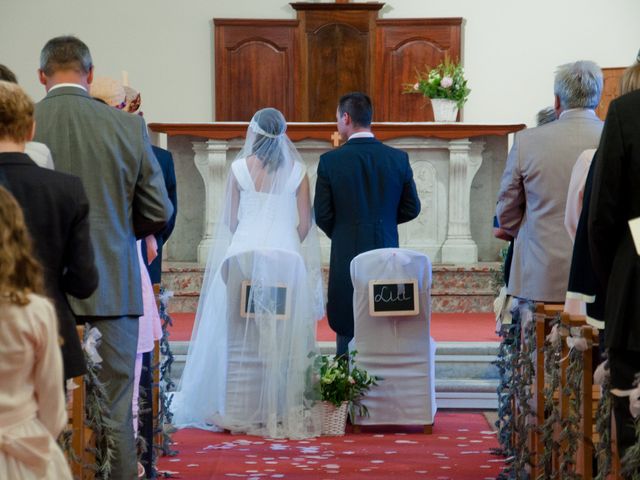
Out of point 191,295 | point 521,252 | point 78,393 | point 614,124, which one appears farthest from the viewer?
point 191,295

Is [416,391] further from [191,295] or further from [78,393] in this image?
[191,295]

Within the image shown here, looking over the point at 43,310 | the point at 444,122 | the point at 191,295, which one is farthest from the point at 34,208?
the point at 444,122

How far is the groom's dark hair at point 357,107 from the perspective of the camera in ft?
21.9

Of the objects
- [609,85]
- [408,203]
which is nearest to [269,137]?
[408,203]

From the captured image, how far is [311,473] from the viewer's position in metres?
5.48

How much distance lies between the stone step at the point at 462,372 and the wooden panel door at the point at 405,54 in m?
5.93

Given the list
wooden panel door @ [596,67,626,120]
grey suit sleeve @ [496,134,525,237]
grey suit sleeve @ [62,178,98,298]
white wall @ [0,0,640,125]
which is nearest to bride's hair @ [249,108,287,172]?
grey suit sleeve @ [496,134,525,237]

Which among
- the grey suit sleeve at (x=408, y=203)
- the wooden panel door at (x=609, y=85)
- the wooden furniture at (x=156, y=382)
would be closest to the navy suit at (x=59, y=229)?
the wooden furniture at (x=156, y=382)

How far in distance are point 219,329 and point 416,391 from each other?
1.14m

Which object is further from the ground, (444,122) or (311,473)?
(444,122)

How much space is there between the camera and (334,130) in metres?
10.6

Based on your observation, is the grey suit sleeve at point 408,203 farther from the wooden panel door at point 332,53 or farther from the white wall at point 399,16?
the white wall at point 399,16

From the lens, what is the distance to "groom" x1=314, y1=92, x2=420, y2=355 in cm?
669

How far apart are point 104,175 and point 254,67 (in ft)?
32.5
